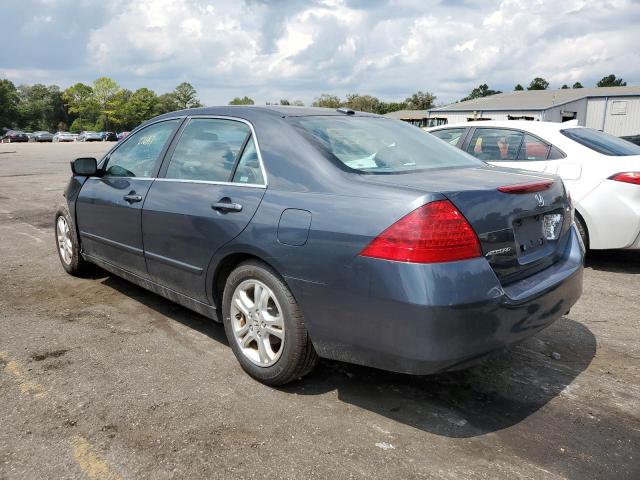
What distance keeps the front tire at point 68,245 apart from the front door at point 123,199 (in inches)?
10.0

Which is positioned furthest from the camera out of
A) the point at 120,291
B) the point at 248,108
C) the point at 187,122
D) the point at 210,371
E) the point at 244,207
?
the point at 120,291

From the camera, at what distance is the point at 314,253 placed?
2.72 m

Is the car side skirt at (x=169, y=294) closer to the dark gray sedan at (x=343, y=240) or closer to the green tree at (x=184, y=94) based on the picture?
the dark gray sedan at (x=343, y=240)

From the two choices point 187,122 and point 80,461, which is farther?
A: point 187,122

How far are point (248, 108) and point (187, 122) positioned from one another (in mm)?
611

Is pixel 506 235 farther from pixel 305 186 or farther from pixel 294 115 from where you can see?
pixel 294 115

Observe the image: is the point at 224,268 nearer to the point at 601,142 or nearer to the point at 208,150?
the point at 208,150

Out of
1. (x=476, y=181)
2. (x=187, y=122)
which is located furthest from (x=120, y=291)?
(x=476, y=181)

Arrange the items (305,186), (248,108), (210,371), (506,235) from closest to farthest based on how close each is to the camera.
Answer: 1. (506,235)
2. (305,186)
3. (210,371)
4. (248,108)

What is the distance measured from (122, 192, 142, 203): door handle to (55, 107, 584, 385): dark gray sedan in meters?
0.02

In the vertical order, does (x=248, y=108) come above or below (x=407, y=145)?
above

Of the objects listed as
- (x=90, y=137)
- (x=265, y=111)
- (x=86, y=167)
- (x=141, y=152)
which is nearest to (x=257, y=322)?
(x=265, y=111)

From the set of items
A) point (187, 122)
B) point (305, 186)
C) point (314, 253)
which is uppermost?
point (187, 122)

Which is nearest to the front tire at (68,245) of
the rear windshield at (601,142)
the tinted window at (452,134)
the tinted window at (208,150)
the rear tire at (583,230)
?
the tinted window at (208,150)
